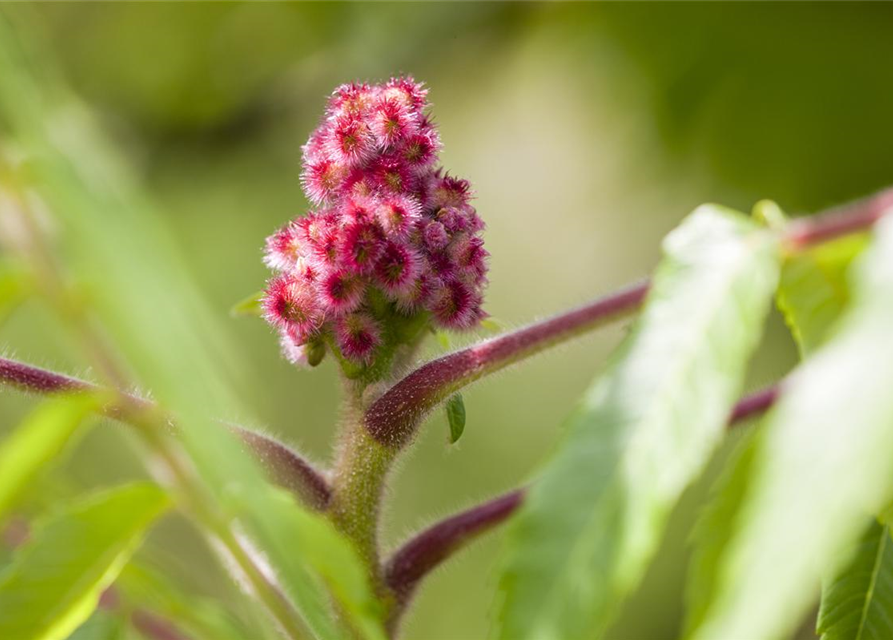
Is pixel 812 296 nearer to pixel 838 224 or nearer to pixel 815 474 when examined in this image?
pixel 838 224

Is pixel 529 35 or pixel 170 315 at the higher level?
pixel 170 315

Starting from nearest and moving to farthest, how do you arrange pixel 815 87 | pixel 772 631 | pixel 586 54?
pixel 772 631
pixel 815 87
pixel 586 54

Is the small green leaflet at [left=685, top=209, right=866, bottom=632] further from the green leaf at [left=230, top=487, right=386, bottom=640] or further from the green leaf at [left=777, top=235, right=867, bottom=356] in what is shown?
the green leaf at [left=230, top=487, right=386, bottom=640]

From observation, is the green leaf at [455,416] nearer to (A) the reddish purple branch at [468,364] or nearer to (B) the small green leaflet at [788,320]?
(A) the reddish purple branch at [468,364]

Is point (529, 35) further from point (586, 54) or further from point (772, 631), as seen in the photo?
point (772, 631)

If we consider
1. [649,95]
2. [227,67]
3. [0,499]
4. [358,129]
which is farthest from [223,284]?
[0,499]
